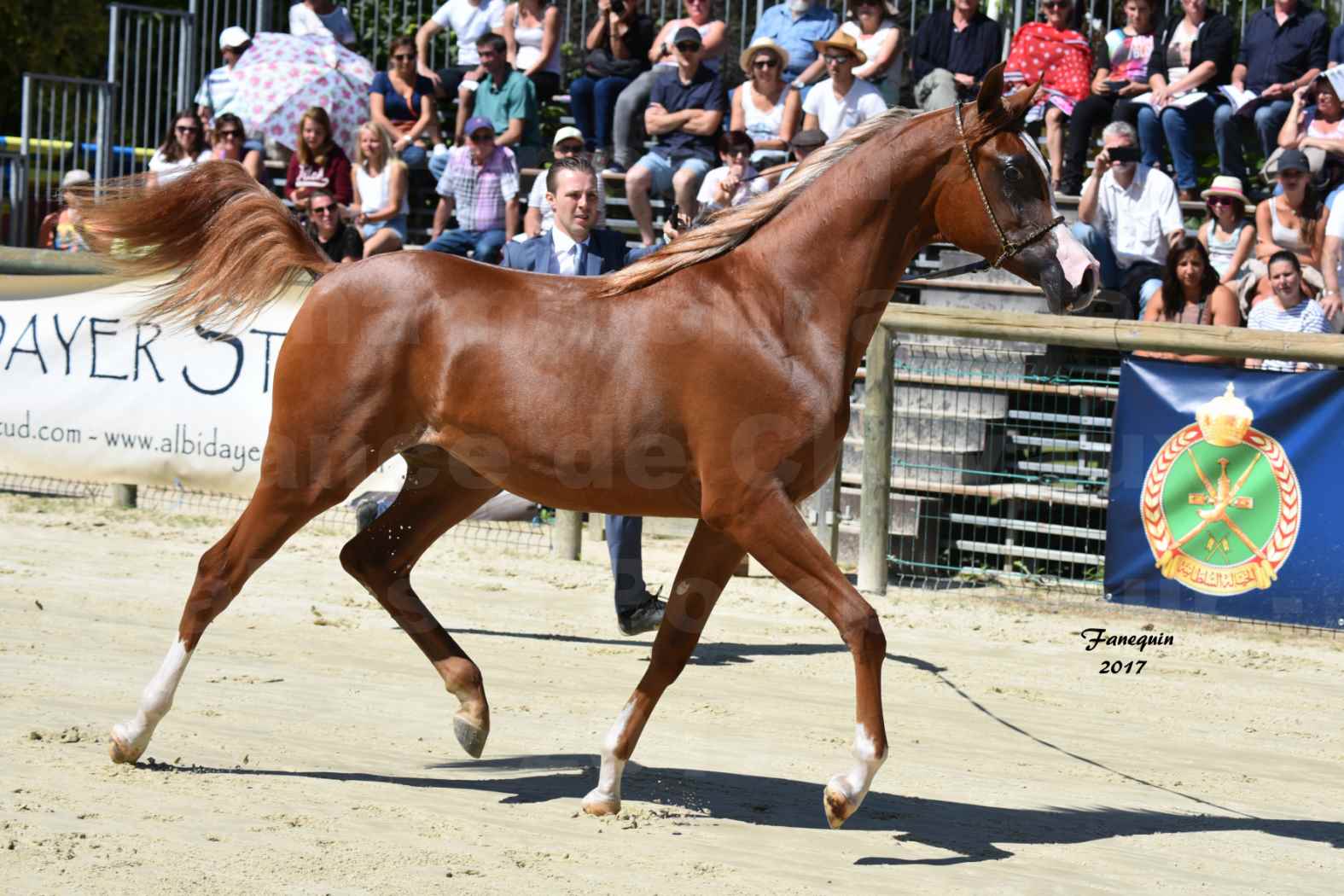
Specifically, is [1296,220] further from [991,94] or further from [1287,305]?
[991,94]

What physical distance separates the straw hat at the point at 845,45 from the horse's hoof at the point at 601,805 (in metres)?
7.59

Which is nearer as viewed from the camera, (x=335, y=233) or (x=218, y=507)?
(x=335, y=233)

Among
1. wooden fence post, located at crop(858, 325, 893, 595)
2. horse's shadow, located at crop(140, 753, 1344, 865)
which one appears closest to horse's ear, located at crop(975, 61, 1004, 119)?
horse's shadow, located at crop(140, 753, 1344, 865)

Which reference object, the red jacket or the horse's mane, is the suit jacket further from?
the red jacket

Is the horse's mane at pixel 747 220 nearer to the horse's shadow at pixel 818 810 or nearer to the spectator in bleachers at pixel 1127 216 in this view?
the horse's shadow at pixel 818 810

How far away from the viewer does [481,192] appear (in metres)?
12.3

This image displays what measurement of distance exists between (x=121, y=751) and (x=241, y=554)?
0.67m

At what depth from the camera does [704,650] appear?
737 cm

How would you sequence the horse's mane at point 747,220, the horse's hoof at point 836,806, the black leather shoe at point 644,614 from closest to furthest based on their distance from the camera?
the horse's hoof at point 836,806 < the horse's mane at point 747,220 < the black leather shoe at point 644,614

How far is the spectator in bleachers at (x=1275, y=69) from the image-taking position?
1102 centimetres

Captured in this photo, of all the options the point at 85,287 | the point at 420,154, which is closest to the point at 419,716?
the point at 85,287

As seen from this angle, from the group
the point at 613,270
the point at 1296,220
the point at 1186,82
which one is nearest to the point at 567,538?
the point at 613,270

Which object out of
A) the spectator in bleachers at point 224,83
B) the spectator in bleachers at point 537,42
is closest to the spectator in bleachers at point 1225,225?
the spectator in bleachers at point 537,42

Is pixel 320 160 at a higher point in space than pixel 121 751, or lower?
higher
